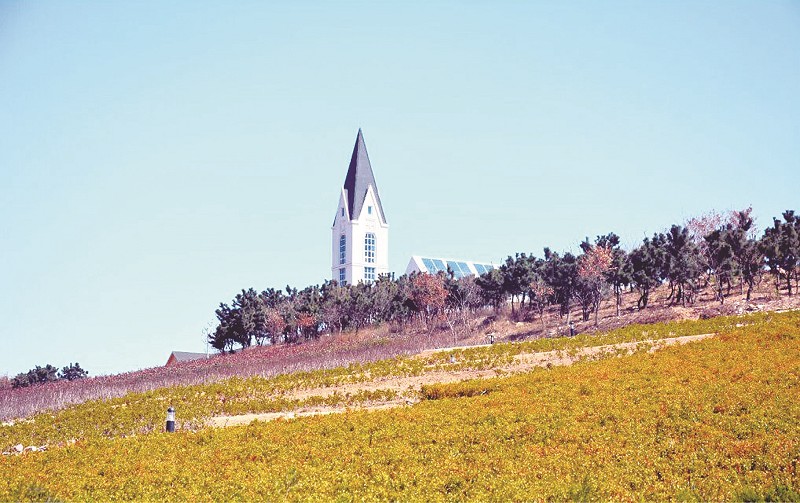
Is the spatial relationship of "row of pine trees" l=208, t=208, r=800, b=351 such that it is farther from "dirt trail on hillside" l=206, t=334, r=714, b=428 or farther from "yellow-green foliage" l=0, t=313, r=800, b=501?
"yellow-green foliage" l=0, t=313, r=800, b=501

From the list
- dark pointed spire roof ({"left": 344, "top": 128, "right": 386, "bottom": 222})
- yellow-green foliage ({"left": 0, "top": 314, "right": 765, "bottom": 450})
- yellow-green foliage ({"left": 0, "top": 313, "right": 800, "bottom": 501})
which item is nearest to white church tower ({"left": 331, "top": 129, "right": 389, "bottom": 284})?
dark pointed spire roof ({"left": 344, "top": 128, "right": 386, "bottom": 222})

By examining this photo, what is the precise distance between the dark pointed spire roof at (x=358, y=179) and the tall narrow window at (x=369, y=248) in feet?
7.39

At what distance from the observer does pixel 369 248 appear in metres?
69.1

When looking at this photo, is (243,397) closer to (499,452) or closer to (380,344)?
(499,452)

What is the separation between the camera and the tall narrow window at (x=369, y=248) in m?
68.6

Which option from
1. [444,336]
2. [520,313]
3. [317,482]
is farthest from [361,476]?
[520,313]

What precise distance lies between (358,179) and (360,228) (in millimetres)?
4968

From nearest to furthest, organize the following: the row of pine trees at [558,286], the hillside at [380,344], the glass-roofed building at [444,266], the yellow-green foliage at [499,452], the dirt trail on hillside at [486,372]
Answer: the yellow-green foliage at [499,452], the dirt trail on hillside at [486,372], the hillside at [380,344], the row of pine trees at [558,286], the glass-roofed building at [444,266]

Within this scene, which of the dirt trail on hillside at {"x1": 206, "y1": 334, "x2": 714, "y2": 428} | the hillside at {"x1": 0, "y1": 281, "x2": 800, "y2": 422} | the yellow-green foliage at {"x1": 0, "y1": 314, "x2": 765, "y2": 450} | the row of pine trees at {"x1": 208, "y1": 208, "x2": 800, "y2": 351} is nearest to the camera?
the yellow-green foliage at {"x1": 0, "y1": 314, "x2": 765, "y2": 450}

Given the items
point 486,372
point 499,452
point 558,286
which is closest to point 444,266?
point 558,286

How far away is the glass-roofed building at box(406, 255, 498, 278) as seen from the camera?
215 ft

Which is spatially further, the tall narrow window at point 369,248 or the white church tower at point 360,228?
the tall narrow window at point 369,248

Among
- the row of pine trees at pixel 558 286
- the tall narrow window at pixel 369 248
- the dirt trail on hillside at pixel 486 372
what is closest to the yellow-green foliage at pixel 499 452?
the dirt trail on hillside at pixel 486 372

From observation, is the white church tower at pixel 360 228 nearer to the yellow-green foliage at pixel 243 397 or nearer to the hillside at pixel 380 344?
the hillside at pixel 380 344
